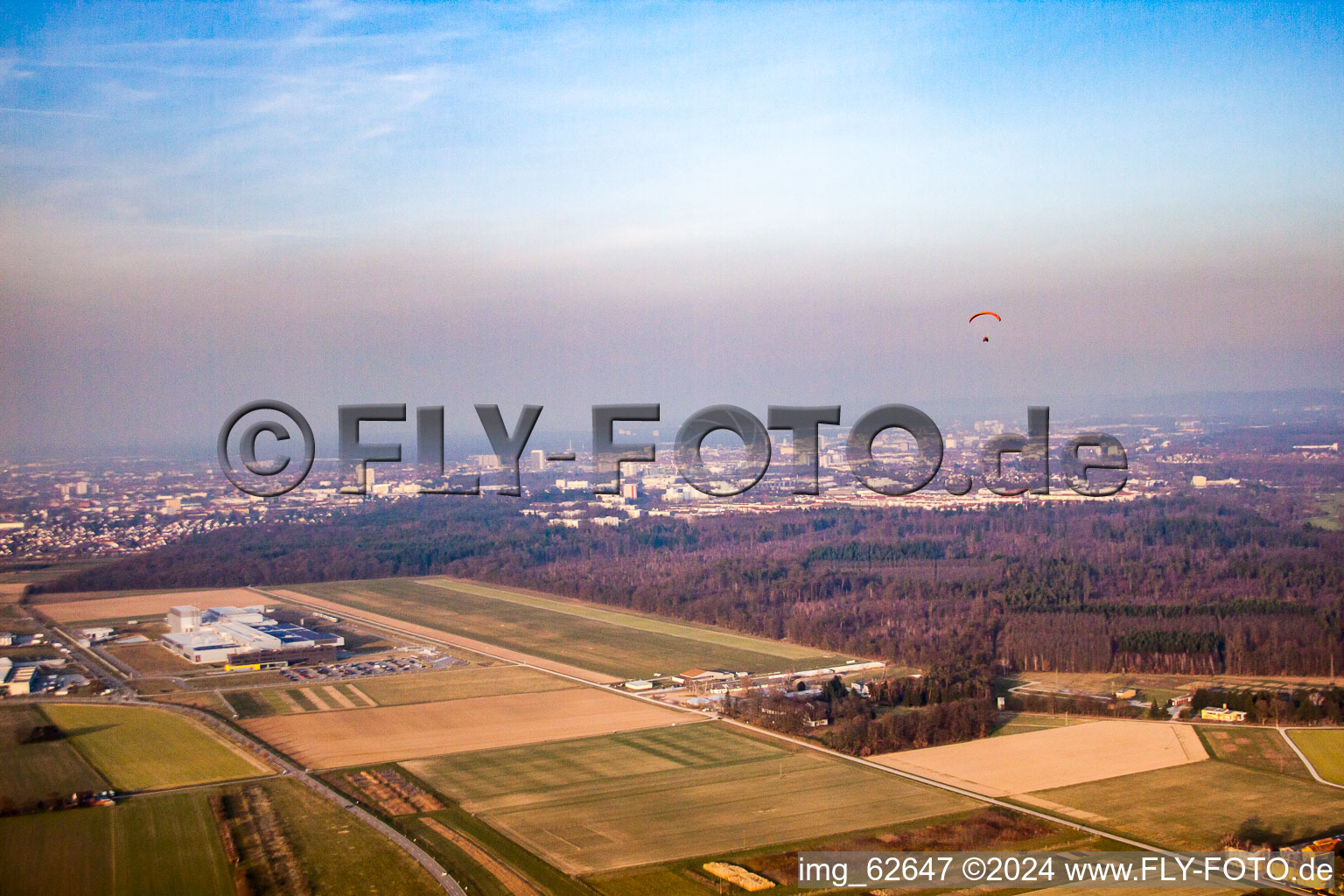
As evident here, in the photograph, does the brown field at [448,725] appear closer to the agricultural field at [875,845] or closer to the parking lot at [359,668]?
the parking lot at [359,668]

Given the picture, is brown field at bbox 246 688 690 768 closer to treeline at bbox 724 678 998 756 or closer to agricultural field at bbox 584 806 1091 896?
treeline at bbox 724 678 998 756

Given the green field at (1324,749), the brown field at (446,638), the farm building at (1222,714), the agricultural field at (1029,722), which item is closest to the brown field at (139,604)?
the brown field at (446,638)

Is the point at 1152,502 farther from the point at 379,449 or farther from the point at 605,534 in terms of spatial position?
the point at 379,449

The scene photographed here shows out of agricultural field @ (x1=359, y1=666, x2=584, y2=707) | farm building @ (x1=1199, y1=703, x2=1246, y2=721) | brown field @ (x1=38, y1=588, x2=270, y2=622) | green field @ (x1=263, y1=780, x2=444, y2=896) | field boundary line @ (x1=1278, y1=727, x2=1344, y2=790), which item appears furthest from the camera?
brown field @ (x1=38, y1=588, x2=270, y2=622)

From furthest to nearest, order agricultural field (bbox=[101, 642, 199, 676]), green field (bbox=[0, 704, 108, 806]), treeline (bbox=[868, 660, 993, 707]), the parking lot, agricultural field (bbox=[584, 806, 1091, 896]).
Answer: agricultural field (bbox=[101, 642, 199, 676])
the parking lot
treeline (bbox=[868, 660, 993, 707])
green field (bbox=[0, 704, 108, 806])
agricultural field (bbox=[584, 806, 1091, 896])

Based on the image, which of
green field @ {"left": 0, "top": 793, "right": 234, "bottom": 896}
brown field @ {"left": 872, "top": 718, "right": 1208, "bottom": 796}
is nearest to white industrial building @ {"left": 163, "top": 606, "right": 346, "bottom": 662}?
green field @ {"left": 0, "top": 793, "right": 234, "bottom": 896}

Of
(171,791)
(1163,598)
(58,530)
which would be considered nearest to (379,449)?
(171,791)

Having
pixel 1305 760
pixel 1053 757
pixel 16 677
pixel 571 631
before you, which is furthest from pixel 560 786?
pixel 571 631
